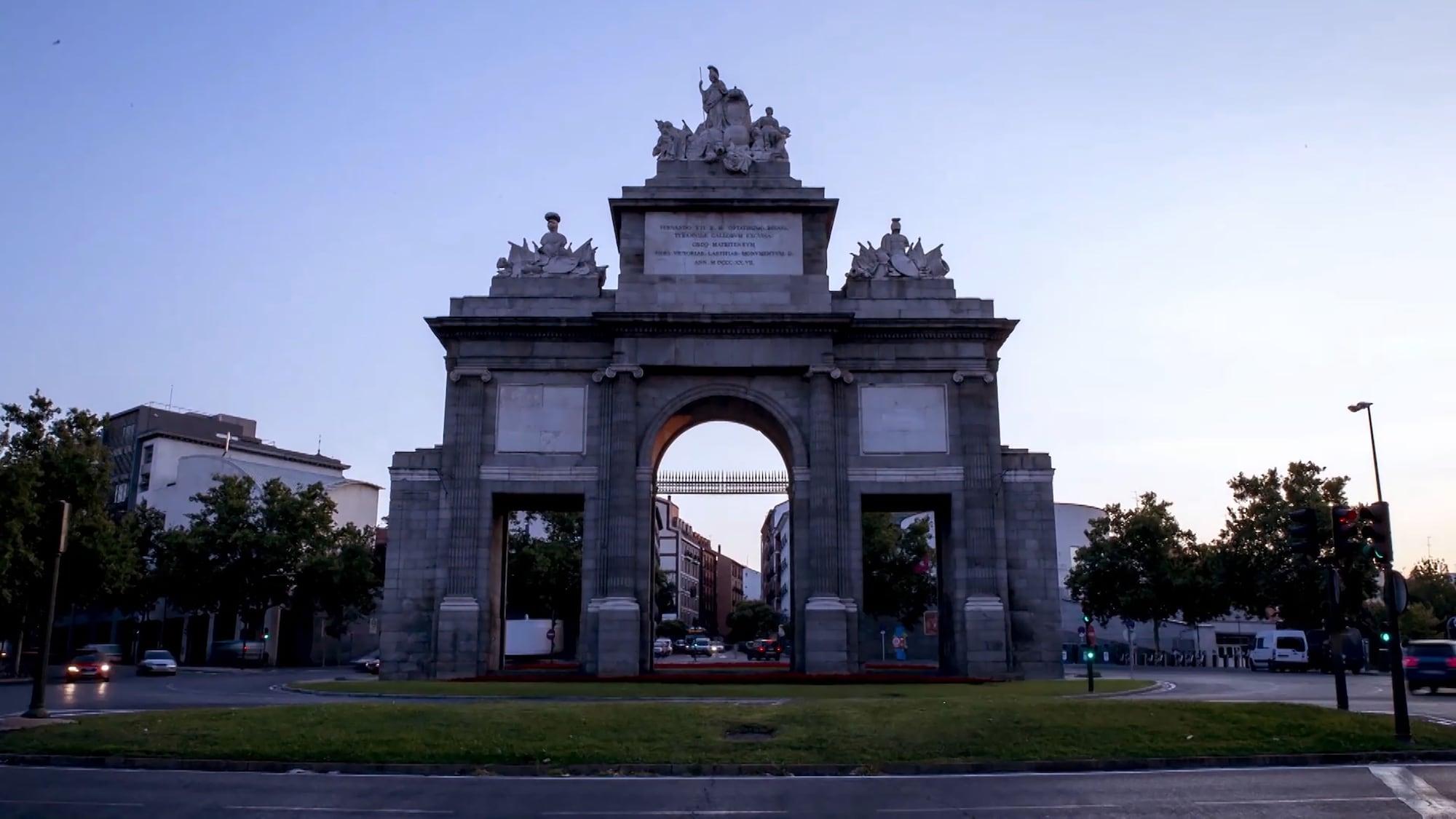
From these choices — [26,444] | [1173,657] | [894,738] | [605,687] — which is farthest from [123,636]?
[894,738]

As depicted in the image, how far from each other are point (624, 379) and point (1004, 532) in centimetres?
1554

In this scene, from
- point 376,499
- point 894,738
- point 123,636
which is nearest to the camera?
point 894,738

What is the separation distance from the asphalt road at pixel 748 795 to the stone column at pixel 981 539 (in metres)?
23.9

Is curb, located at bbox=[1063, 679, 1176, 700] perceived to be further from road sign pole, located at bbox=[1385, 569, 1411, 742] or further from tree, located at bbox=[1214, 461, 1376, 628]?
tree, located at bbox=[1214, 461, 1376, 628]

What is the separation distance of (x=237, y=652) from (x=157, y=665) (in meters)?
17.7

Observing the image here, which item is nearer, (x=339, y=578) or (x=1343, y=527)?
(x=1343, y=527)

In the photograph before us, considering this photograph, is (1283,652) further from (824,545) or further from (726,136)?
(726,136)

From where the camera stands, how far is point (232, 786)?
17.7m

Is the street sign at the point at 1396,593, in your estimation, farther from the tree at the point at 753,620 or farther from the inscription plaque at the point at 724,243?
→ the tree at the point at 753,620

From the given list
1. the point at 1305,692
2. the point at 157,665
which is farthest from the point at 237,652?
the point at 1305,692

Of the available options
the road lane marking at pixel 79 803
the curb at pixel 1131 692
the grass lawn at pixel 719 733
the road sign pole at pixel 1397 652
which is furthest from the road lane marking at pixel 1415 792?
the road lane marking at pixel 79 803

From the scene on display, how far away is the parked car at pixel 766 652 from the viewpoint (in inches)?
3088

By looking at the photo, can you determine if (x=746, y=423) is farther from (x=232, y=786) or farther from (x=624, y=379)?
(x=232, y=786)

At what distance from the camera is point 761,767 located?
63.1 ft
